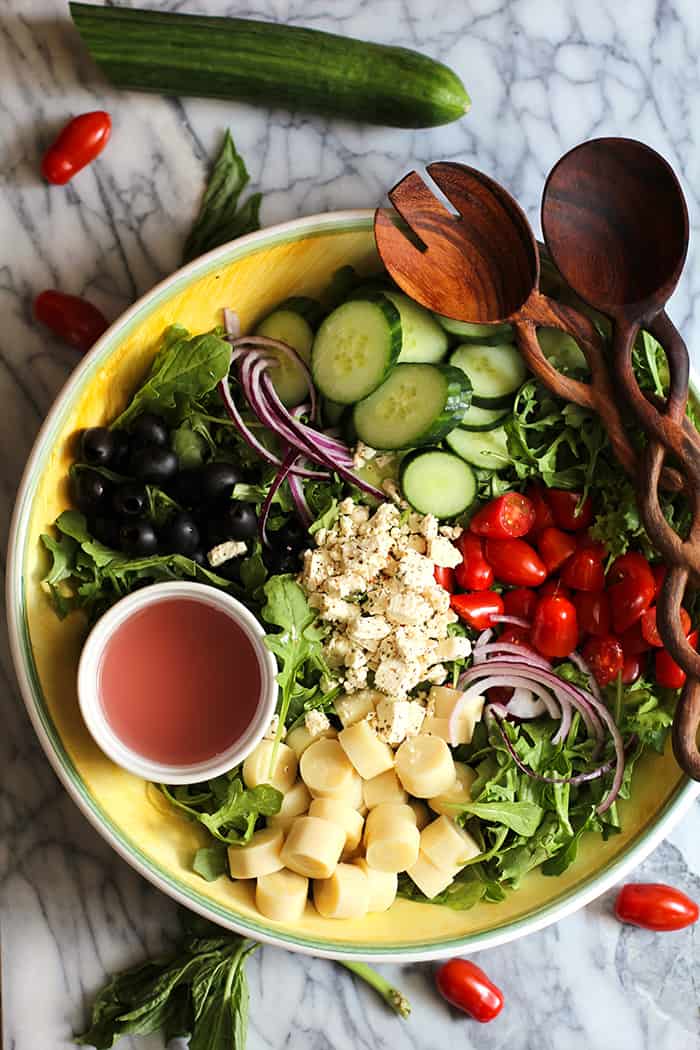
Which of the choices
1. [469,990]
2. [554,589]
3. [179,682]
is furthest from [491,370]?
[469,990]

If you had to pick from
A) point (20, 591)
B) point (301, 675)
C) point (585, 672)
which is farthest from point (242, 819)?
point (585, 672)

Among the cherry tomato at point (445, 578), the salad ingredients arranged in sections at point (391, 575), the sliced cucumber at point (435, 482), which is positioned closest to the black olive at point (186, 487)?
the salad ingredients arranged in sections at point (391, 575)

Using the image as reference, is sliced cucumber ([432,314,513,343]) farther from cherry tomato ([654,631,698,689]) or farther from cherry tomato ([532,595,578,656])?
cherry tomato ([654,631,698,689])

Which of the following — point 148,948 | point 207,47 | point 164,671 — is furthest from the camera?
point 148,948

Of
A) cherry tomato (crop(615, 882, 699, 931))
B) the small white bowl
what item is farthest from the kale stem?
the small white bowl

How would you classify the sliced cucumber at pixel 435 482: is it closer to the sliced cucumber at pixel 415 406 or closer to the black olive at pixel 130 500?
the sliced cucumber at pixel 415 406

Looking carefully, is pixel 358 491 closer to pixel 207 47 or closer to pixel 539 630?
pixel 539 630
